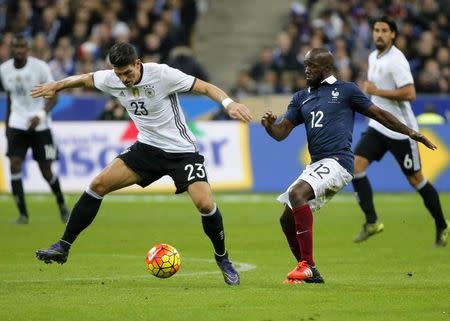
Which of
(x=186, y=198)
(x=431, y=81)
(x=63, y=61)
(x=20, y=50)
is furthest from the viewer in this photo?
(x=63, y=61)

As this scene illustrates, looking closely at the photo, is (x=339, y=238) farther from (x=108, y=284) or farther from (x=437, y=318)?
(x=437, y=318)

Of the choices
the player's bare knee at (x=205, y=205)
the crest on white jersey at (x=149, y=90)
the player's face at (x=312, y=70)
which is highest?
the player's face at (x=312, y=70)

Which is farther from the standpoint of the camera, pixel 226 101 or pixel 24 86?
pixel 24 86

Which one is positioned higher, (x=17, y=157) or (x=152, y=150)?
(x=152, y=150)

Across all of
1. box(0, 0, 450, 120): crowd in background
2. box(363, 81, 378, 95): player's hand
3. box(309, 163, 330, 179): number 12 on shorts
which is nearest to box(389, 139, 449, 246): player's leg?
box(363, 81, 378, 95): player's hand

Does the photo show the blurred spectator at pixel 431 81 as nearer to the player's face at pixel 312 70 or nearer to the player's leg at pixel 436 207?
the player's leg at pixel 436 207

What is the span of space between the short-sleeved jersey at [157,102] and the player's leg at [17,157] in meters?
6.50

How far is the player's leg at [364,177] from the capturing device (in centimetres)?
1485

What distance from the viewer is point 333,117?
36.0ft

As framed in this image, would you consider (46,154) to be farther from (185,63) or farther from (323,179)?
(185,63)

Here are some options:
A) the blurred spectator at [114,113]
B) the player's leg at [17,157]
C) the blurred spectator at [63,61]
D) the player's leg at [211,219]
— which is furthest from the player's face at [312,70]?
the blurred spectator at [63,61]

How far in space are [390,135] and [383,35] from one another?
122 centimetres

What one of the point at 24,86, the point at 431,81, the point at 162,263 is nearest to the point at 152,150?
the point at 162,263

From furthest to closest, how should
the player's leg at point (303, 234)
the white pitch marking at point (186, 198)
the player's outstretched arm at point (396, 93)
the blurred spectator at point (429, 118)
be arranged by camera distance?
the blurred spectator at point (429, 118) → the white pitch marking at point (186, 198) → the player's outstretched arm at point (396, 93) → the player's leg at point (303, 234)
